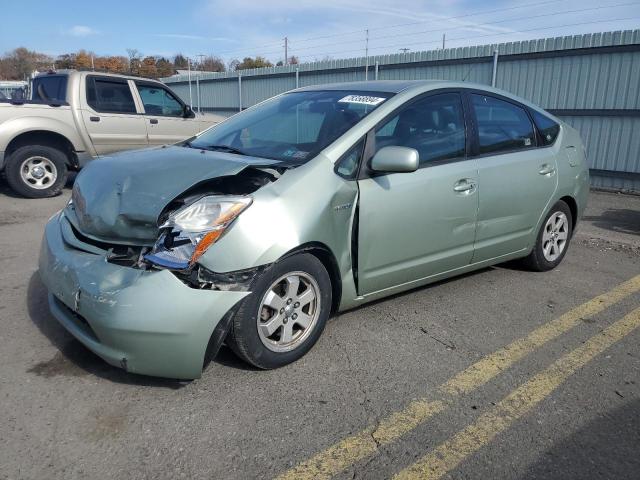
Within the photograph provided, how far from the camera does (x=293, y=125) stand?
12.4 ft

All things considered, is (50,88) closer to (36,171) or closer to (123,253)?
(36,171)

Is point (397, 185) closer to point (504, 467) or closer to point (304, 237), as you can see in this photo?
point (304, 237)

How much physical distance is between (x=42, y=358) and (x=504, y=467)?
99.5 inches

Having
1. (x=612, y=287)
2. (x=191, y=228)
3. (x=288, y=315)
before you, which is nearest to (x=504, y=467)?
(x=288, y=315)

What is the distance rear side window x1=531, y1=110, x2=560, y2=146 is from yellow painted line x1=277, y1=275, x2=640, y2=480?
157cm

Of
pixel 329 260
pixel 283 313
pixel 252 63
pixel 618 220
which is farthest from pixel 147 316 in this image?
pixel 252 63

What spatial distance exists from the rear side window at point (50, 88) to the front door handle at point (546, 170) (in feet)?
22.6

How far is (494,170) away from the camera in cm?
402

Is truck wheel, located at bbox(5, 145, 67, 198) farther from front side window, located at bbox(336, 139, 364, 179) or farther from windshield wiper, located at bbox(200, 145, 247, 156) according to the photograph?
front side window, located at bbox(336, 139, 364, 179)

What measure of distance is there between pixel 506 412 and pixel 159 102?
7.98 meters

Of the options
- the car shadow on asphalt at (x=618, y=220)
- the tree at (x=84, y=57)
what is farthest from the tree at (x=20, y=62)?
the car shadow on asphalt at (x=618, y=220)

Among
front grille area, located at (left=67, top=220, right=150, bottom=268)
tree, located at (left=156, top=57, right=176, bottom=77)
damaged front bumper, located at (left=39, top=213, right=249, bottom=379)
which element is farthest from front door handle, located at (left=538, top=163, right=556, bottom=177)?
tree, located at (left=156, top=57, right=176, bottom=77)

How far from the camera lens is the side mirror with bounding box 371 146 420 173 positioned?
10.3ft

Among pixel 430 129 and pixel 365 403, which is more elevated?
pixel 430 129
